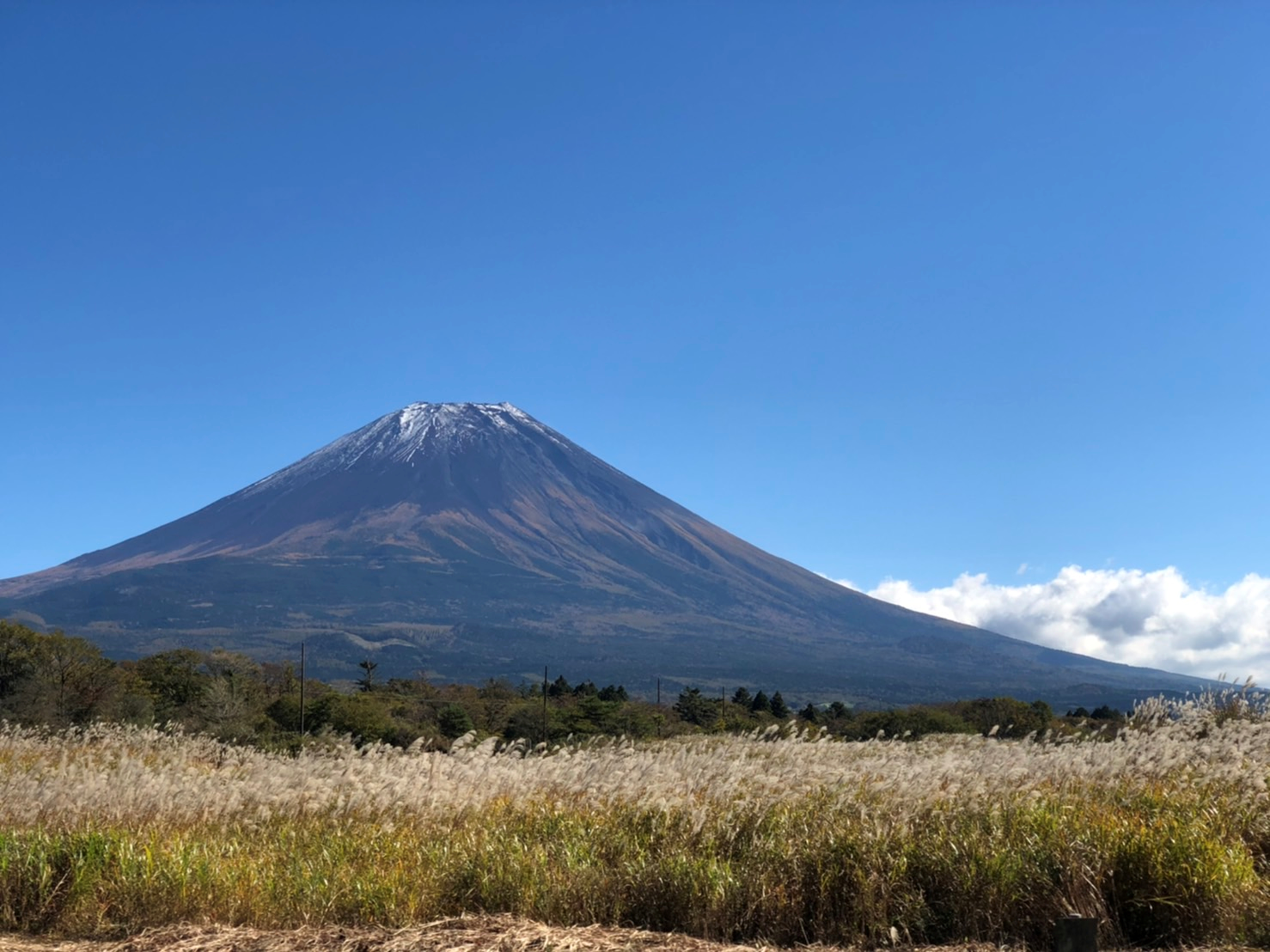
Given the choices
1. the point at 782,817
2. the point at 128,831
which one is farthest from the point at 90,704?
the point at 782,817

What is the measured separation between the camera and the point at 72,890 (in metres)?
6.60

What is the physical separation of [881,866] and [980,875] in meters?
0.55

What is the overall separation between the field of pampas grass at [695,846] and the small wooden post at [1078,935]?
128 centimetres

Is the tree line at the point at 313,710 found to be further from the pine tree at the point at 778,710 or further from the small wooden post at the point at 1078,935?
the small wooden post at the point at 1078,935

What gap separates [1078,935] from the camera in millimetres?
4645

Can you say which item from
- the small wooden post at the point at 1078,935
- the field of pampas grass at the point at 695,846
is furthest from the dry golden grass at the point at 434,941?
the small wooden post at the point at 1078,935

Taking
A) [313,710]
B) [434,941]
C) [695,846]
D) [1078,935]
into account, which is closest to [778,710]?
[313,710]

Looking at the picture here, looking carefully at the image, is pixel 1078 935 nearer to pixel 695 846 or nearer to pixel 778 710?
pixel 695 846

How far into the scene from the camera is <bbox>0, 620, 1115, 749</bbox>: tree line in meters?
30.1

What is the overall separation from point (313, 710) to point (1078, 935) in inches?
1392

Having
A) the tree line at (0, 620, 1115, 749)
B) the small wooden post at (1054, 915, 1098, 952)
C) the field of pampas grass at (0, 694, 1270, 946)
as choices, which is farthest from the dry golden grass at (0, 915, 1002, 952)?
the tree line at (0, 620, 1115, 749)

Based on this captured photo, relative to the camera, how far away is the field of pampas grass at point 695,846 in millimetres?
6105

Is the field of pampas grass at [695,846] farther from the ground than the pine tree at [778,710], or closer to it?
farther from the ground

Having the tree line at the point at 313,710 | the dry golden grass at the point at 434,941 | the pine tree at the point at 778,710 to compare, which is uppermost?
the dry golden grass at the point at 434,941
